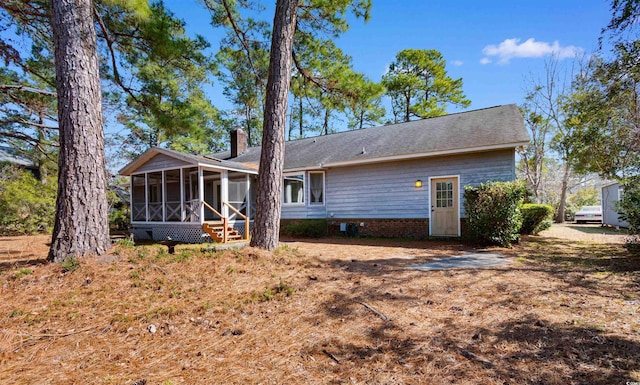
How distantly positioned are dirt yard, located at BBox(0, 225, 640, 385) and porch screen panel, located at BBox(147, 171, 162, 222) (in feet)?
21.4

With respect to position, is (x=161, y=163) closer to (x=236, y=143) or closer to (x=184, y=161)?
(x=184, y=161)

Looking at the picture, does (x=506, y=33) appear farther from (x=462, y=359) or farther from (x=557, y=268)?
(x=462, y=359)

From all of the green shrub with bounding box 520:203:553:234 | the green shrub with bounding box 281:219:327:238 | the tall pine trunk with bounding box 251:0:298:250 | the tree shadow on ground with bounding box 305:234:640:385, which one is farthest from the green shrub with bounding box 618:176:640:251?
the green shrub with bounding box 281:219:327:238

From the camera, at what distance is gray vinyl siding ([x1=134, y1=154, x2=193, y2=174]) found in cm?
1095

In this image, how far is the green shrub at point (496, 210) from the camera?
7.88 metres

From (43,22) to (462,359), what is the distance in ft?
39.3

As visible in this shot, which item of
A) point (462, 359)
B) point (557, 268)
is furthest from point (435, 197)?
point (462, 359)

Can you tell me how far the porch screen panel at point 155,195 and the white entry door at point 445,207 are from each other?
1018 cm

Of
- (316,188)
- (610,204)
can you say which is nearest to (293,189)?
(316,188)

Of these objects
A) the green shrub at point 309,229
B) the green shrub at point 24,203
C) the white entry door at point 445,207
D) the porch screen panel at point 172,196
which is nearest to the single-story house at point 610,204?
the white entry door at point 445,207

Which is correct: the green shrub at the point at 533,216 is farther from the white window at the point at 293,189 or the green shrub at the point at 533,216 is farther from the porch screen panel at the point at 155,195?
the porch screen panel at the point at 155,195

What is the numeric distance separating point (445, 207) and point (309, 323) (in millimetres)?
8528

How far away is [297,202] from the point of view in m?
13.4

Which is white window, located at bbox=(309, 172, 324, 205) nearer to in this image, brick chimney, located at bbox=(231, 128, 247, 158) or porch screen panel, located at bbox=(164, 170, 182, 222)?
porch screen panel, located at bbox=(164, 170, 182, 222)
